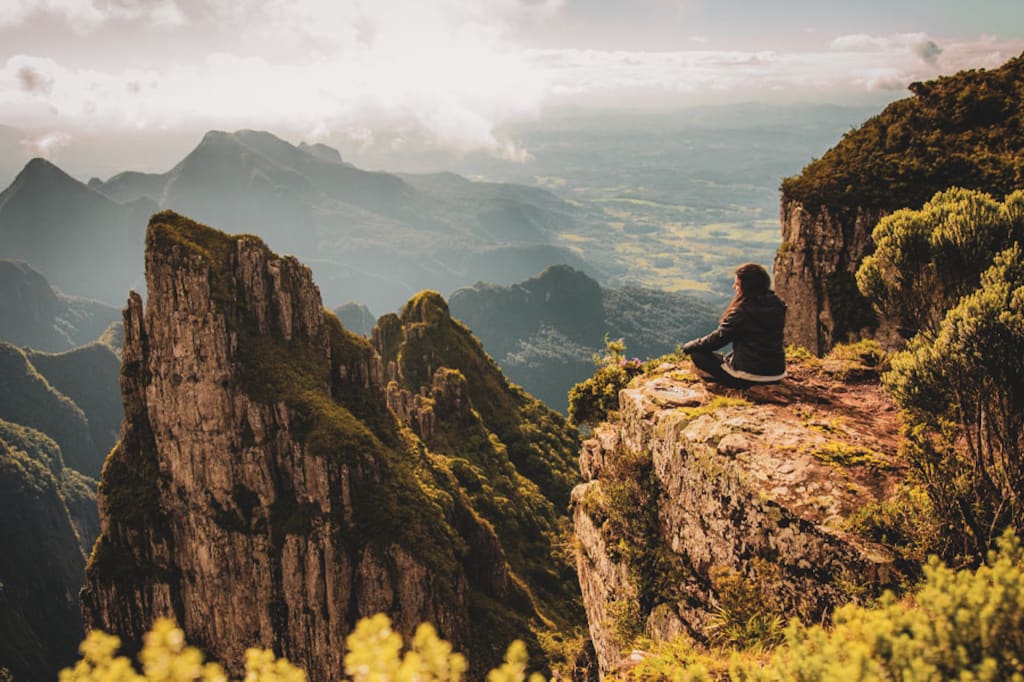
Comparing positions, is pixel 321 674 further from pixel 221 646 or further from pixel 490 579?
pixel 490 579

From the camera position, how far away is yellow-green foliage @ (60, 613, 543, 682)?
5156 mm

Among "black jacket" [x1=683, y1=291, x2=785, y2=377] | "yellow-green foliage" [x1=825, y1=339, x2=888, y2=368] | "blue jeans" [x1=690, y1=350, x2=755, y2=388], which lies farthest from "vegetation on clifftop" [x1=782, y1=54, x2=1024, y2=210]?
"blue jeans" [x1=690, y1=350, x2=755, y2=388]

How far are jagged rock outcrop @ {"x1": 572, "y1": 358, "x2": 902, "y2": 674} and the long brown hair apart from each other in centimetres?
213

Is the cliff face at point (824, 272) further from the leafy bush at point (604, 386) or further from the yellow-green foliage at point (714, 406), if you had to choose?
the yellow-green foliage at point (714, 406)

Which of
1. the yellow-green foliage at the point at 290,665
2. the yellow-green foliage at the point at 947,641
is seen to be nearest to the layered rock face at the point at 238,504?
the yellow-green foliage at the point at 290,665

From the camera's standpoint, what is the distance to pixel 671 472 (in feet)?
41.5

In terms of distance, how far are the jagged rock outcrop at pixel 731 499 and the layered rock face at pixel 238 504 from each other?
3587cm

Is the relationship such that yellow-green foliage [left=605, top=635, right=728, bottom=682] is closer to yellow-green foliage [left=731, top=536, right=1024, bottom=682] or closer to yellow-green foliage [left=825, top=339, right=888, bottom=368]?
yellow-green foliage [left=731, top=536, right=1024, bottom=682]

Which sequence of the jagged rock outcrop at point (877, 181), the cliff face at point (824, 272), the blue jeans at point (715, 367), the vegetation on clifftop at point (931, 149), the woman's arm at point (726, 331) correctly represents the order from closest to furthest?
the woman's arm at point (726, 331), the blue jeans at point (715, 367), the vegetation on clifftop at point (931, 149), the jagged rock outcrop at point (877, 181), the cliff face at point (824, 272)

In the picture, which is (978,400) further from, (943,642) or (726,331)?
(943,642)

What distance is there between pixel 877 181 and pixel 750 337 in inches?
953

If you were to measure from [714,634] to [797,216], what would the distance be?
91.9ft

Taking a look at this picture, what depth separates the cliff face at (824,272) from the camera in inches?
1192

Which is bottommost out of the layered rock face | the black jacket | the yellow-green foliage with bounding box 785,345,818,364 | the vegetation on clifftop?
the layered rock face
